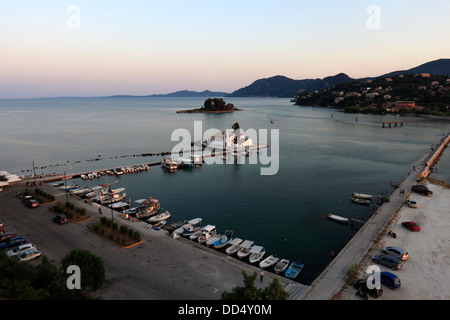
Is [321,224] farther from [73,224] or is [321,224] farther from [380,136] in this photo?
[380,136]

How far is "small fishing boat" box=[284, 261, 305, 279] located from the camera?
21206mm

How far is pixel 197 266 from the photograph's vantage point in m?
19.9

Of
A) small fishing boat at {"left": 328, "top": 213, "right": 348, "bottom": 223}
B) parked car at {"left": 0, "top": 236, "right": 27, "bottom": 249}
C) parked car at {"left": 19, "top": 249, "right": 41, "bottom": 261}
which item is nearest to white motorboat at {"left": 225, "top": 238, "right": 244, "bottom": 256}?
small fishing boat at {"left": 328, "top": 213, "right": 348, "bottom": 223}

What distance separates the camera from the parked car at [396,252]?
2028 cm

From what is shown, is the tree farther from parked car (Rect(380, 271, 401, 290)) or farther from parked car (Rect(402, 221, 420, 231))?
parked car (Rect(402, 221, 420, 231))

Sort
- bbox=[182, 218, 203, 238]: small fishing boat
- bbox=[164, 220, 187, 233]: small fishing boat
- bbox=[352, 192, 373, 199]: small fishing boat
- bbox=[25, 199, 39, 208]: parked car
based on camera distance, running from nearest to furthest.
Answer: bbox=[182, 218, 203, 238]: small fishing boat
bbox=[164, 220, 187, 233]: small fishing boat
bbox=[25, 199, 39, 208]: parked car
bbox=[352, 192, 373, 199]: small fishing boat

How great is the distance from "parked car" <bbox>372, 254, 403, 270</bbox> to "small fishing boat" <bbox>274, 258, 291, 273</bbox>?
653cm

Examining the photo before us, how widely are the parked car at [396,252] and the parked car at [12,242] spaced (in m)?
29.1

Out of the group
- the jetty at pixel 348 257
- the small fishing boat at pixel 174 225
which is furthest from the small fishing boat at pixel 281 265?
the small fishing boat at pixel 174 225

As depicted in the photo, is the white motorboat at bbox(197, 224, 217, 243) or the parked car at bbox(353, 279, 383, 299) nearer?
the parked car at bbox(353, 279, 383, 299)

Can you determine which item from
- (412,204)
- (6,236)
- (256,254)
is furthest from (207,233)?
(412,204)

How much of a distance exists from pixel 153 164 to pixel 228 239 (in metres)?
35.9

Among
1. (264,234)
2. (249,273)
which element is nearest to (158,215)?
(264,234)

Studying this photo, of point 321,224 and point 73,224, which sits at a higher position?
point 73,224
